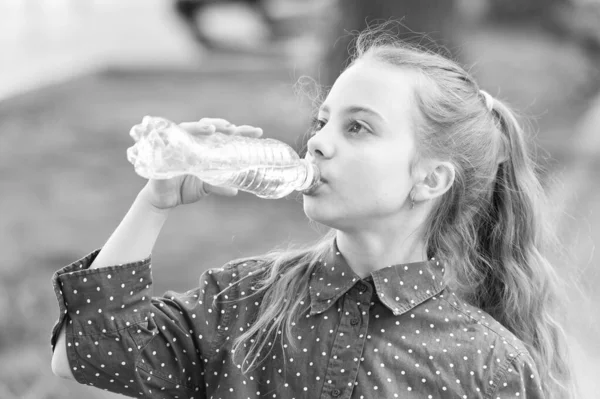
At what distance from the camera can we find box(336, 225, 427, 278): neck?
7.36 ft

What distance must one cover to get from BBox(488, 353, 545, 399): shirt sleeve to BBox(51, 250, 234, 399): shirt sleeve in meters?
0.65

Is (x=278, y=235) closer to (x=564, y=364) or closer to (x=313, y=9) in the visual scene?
(x=564, y=364)

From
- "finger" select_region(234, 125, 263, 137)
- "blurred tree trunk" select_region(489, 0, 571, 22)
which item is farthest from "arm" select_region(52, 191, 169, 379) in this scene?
"blurred tree trunk" select_region(489, 0, 571, 22)

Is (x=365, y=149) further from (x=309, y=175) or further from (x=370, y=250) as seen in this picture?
(x=370, y=250)

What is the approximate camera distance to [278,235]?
21.6 ft

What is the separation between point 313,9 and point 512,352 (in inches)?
419

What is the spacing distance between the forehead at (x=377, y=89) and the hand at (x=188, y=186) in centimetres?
22

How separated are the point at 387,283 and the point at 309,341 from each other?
23 centimetres

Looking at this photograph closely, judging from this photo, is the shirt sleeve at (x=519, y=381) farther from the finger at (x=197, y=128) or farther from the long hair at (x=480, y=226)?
the finger at (x=197, y=128)

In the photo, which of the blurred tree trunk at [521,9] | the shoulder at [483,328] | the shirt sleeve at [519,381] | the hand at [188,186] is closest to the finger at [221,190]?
the hand at [188,186]

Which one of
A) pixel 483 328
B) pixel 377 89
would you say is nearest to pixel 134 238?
pixel 377 89

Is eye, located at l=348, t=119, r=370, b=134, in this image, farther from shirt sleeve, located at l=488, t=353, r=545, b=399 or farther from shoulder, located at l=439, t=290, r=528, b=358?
shirt sleeve, located at l=488, t=353, r=545, b=399

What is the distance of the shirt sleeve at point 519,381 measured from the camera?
2.09m

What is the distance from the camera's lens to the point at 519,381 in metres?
2.09
